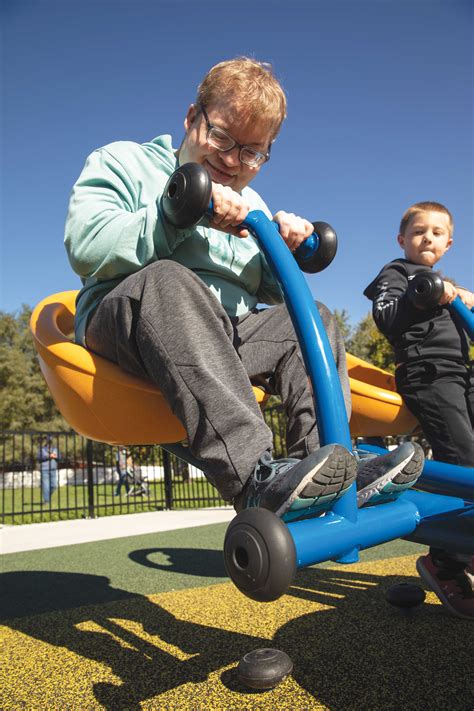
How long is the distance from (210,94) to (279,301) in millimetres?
684

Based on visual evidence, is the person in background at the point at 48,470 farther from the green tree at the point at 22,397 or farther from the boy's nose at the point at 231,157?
the green tree at the point at 22,397

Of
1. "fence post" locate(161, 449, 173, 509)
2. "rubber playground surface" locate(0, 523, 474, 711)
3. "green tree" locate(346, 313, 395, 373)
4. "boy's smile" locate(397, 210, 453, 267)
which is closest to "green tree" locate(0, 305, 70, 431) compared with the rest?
"green tree" locate(346, 313, 395, 373)

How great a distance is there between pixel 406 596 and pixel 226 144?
165 centimetres

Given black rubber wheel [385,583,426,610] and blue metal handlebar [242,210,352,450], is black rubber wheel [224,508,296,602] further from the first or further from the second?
black rubber wheel [385,583,426,610]

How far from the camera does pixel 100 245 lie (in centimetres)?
130

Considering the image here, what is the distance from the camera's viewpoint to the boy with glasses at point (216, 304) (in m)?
1.02

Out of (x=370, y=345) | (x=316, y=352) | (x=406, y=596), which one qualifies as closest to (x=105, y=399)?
(x=316, y=352)

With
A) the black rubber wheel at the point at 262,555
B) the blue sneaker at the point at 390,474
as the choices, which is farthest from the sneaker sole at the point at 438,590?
the black rubber wheel at the point at 262,555

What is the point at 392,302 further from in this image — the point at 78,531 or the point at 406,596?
the point at 78,531

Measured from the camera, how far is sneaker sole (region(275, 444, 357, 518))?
859 millimetres

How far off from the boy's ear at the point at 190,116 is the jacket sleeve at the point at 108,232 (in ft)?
1.07

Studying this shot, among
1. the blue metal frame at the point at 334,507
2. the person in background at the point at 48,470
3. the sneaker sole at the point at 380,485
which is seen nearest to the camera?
the blue metal frame at the point at 334,507

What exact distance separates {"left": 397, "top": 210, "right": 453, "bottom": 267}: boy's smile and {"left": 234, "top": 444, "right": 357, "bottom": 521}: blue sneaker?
167 centimetres

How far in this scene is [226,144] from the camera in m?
1.48
